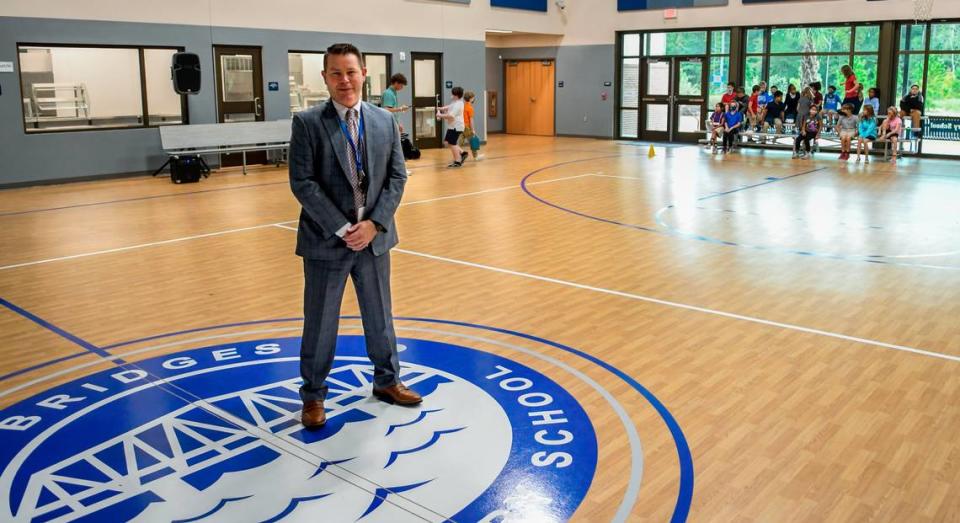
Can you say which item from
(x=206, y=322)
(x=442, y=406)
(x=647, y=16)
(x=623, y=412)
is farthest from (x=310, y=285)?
(x=647, y=16)

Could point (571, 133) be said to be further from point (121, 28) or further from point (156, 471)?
point (156, 471)

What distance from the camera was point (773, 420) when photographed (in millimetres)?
4406

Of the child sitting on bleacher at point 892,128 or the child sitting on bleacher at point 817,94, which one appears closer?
the child sitting on bleacher at point 892,128

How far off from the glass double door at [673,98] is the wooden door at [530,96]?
3188 mm

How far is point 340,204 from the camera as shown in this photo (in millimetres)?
4234

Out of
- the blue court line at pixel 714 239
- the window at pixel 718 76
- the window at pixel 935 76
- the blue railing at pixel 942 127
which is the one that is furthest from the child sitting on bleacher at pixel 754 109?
the blue court line at pixel 714 239

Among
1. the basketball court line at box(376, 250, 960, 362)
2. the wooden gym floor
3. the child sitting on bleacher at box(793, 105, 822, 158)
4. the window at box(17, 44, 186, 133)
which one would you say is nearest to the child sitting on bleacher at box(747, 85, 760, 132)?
the child sitting on bleacher at box(793, 105, 822, 158)

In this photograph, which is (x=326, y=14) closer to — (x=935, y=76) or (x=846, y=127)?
(x=846, y=127)

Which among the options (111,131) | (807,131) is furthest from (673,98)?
(111,131)

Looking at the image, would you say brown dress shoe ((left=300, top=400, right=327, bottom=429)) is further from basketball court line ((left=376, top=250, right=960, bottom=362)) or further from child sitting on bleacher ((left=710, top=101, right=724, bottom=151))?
child sitting on bleacher ((left=710, top=101, right=724, bottom=151))

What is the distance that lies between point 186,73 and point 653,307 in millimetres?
11399

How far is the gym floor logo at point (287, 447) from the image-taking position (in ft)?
11.6

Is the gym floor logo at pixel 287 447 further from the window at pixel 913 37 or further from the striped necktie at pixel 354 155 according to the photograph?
the window at pixel 913 37

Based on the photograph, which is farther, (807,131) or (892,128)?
(807,131)
